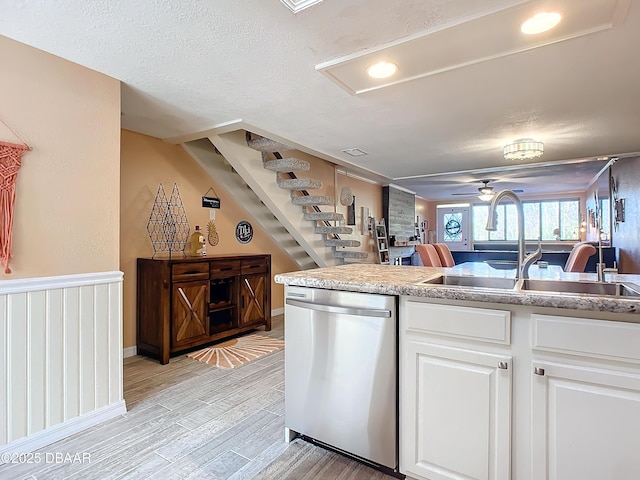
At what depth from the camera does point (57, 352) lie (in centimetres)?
201

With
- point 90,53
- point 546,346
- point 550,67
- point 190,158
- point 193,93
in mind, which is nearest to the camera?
point 546,346

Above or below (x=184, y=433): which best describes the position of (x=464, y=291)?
above

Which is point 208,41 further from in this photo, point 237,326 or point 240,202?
point 237,326

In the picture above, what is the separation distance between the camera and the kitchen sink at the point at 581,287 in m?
1.65

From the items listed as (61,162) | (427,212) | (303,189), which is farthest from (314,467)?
(427,212)

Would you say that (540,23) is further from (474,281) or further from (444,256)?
(444,256)

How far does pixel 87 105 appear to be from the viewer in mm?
2152

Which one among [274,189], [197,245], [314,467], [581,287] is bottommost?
[314,467]

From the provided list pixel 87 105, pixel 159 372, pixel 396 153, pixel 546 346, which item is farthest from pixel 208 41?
pixel 396 153

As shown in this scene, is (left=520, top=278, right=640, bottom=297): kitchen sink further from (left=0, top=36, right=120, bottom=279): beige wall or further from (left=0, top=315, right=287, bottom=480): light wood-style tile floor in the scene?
(left=0, top=36, right=120, bottom=279): beige wall

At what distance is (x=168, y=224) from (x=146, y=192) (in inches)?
15.4

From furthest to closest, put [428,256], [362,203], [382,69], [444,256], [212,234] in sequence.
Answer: [362,203] → [444,256] → [428,256] → [212,234] → [382,69]

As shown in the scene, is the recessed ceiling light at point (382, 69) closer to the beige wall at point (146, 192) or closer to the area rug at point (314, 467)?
the area rug at point (314, 467)

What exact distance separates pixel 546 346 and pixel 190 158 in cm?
371
